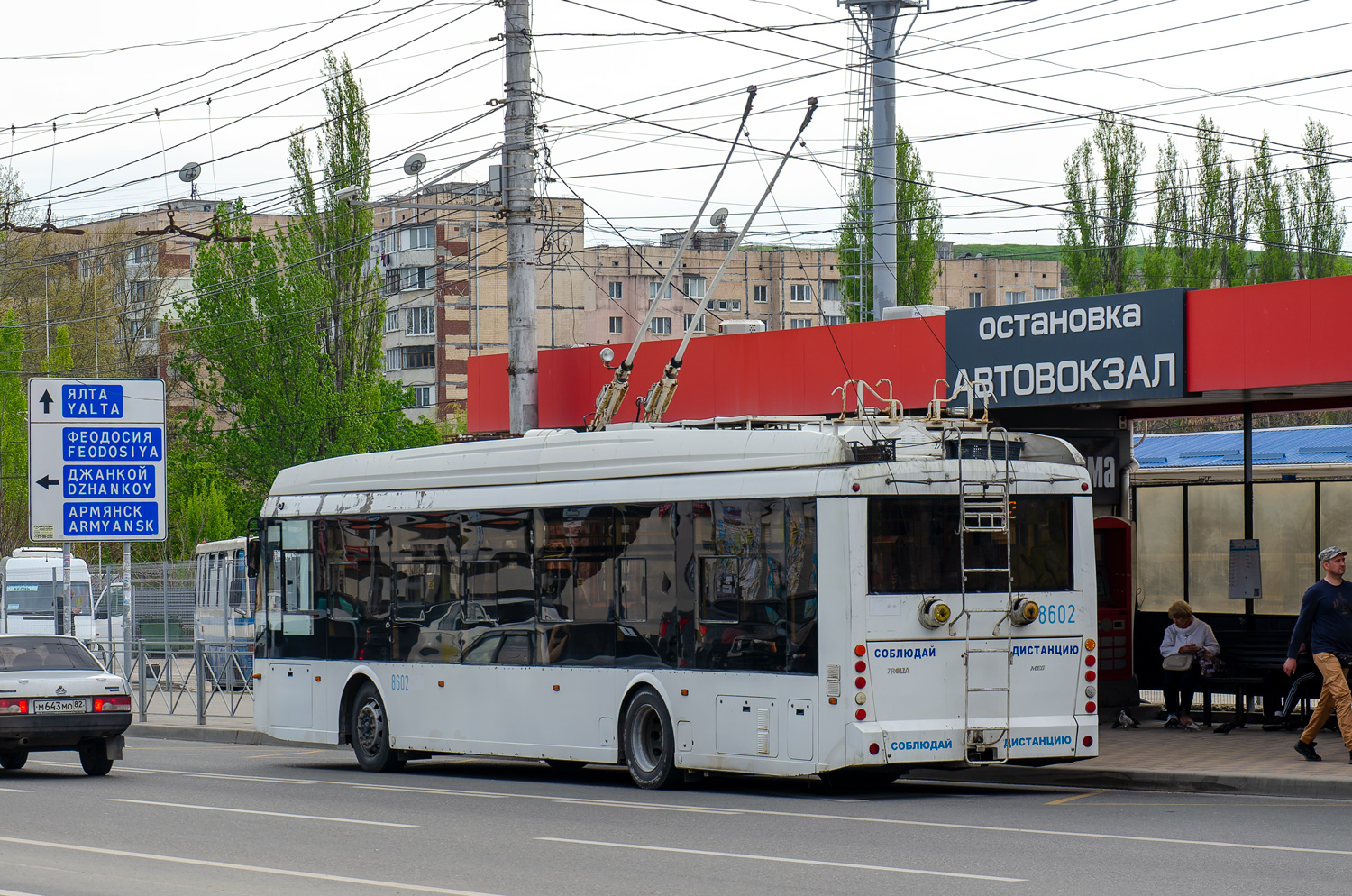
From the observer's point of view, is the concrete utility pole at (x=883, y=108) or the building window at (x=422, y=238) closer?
the concrete utility pole at (x=883, y=108)

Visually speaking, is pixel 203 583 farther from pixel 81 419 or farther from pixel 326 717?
pixel 326 717

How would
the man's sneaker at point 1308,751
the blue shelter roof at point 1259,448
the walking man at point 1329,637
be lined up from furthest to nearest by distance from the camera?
the blue shelter roof at point 1259,448
the man's sneaker at point 1308,751
the walking man at point 1329,637

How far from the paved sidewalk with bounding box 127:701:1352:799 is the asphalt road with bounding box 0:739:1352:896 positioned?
0.39 m

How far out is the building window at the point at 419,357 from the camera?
89500 millimetres

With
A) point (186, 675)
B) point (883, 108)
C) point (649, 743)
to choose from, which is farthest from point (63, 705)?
point (883, 108)

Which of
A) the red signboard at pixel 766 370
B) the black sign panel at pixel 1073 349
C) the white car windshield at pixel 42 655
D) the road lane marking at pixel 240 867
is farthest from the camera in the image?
the red signboard at pixel 766 370

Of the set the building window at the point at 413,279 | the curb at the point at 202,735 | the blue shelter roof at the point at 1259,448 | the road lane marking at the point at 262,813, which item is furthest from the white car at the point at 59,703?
the building window at the point at 413,279

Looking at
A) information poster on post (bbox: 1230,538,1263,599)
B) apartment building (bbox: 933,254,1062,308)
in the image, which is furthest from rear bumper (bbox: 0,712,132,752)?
apartment building (bbox: 933,254,1062,308)

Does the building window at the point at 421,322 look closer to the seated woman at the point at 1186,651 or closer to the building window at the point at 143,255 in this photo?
the building window at the point at 143,255

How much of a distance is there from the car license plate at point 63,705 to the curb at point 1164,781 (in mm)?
8086

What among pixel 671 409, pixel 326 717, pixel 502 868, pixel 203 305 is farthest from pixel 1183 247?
pixel 502 868

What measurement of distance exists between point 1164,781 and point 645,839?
5.31 m

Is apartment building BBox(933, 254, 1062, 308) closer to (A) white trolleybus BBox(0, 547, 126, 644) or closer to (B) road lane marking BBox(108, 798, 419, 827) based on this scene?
(A) white trolleybus BBox(0, 547, 126, 644)

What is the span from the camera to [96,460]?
1091 inches
